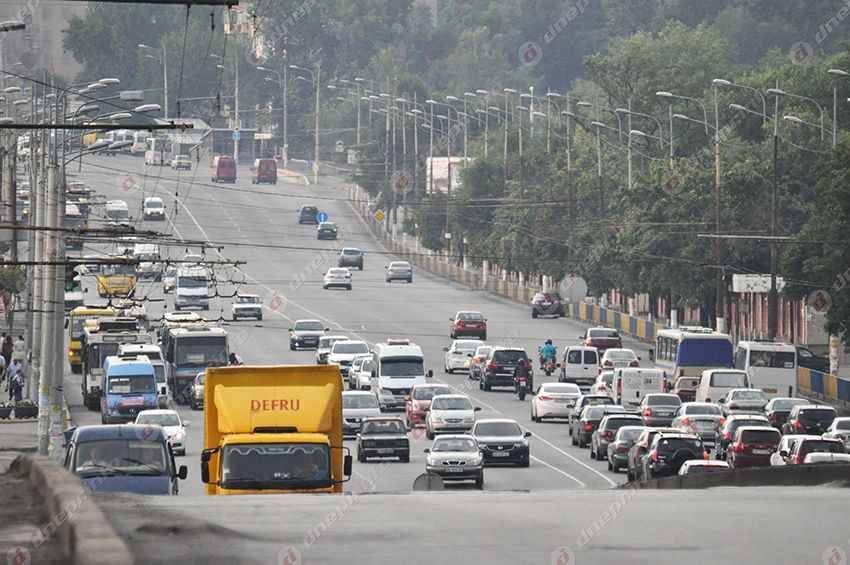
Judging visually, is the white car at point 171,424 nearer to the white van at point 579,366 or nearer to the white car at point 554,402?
the white car at point 554,402

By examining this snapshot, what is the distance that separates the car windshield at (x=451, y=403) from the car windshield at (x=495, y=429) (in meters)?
6.54

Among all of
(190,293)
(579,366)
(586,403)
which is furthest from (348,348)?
(190,293)

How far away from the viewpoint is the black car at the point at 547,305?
9719 cm

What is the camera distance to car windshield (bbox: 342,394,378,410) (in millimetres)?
54031

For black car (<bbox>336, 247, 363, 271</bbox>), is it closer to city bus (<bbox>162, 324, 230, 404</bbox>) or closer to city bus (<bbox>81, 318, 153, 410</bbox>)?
city bus (<bbox>81, 318, 153, 410</bbox>)

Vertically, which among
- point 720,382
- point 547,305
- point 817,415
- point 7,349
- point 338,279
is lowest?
point 817,415

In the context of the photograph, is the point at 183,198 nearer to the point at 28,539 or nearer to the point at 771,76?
the point at 771,76

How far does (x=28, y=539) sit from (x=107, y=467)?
12626mm

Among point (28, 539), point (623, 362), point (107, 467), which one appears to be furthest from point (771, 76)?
point (28, 539)

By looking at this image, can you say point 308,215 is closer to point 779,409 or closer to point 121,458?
point 779,409

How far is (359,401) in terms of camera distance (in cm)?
5425

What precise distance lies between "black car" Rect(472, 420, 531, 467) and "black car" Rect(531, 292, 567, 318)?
1997 inches

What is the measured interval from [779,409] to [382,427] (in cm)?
1366

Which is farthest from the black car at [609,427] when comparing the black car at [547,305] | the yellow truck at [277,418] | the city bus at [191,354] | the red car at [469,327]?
the black car at [547,305]
